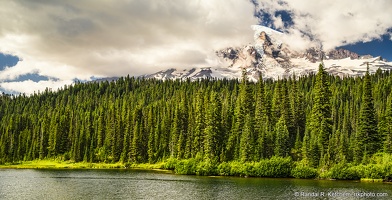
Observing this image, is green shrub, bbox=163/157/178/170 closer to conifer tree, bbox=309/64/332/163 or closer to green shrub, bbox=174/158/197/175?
green shrub, bbox=174/158/197/175

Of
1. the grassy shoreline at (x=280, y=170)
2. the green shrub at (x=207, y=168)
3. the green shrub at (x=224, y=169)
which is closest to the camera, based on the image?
the grassy shoreline at (x=280, y=170)

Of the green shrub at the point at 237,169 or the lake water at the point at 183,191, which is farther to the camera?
the green shrub at the point at 237,169

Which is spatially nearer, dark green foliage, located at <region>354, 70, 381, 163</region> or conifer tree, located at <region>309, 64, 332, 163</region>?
conifer tree, located at <region>309, 64, 332, 163</region>

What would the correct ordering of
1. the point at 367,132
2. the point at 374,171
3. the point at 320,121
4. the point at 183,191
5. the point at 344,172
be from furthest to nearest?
the point at 320,121 → the point at 367,132 → the point at 344,172 → the point at 374,171 → the point at 183,191

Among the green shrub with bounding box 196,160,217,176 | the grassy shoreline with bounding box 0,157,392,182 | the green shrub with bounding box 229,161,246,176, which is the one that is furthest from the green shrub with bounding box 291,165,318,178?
the green shrub with bounding box 196,160,217,176

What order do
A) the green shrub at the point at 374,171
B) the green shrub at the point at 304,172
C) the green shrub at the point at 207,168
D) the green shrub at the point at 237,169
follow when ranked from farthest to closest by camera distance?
the green shrub at the point at 207,168 → the green shrub at the point at 237,169 → the green shrub at the point at 304,172 → the green shrub at the point at 374,171

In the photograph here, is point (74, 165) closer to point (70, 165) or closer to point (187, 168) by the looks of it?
point (70, 165)

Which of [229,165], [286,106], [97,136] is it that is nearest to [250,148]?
[229,165]

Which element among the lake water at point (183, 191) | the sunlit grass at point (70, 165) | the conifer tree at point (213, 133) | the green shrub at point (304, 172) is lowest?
the sunlit grass at point (70, 165)

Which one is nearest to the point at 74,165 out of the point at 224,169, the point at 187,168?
the point at 187,168

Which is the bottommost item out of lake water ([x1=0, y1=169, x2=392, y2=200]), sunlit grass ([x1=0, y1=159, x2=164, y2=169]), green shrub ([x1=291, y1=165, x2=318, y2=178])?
sunlit grass ([x1=0, y1=159, x2=164, y2=169])

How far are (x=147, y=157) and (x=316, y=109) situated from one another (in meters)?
75.7

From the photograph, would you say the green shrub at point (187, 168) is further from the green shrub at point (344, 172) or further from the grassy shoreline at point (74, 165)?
the green shrub at point (344, 172)

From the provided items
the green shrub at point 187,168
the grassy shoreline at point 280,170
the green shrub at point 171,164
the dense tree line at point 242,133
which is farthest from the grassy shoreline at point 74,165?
the green shrub at point 187,168
